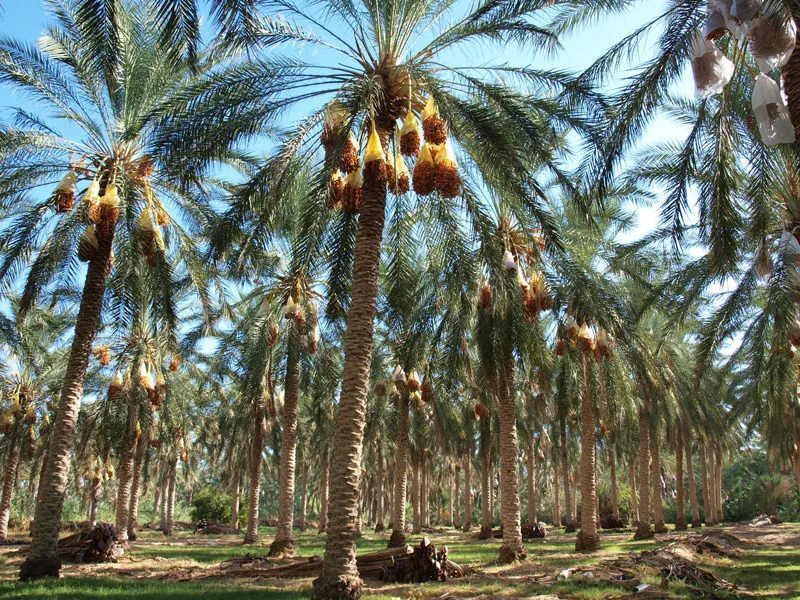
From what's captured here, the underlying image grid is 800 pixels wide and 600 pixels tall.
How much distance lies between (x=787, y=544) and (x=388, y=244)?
677 inches

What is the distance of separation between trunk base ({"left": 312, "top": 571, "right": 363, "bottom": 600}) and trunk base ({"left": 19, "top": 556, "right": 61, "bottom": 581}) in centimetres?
558

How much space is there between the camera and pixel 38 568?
10852 mm

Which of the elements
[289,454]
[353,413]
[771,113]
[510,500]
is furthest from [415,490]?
[771,113]

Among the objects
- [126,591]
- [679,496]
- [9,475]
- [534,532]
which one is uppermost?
[9,475]

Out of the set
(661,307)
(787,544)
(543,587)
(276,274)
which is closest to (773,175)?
(661,307)

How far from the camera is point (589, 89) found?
9.88 m

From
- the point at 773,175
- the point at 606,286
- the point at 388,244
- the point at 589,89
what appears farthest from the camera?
the point at 606,286

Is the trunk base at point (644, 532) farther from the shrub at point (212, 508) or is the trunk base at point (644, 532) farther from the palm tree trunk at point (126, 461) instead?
the shrub at point (212, 508)

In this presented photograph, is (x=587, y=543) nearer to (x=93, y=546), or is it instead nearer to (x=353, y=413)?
(x=353, y=413)

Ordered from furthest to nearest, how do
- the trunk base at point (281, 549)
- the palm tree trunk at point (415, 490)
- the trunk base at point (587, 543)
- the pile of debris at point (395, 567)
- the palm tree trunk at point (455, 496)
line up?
1. the palm tree trunk at point (455, 496)
2. the palm tree trunk at point (415, 490)
3. the trunk base at point (587, 543)
4. the trunk base at point (281, 549)
5. the pile of debris at point (395, 567)

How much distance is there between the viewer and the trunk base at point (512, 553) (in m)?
14.5

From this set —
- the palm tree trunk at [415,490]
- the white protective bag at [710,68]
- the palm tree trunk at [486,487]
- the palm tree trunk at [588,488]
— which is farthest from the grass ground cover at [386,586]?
the palm tree trunk at [415,490]

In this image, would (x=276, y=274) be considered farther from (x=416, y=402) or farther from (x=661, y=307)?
(x=661, y=307)

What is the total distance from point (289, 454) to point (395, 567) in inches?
251
